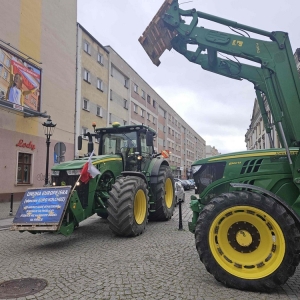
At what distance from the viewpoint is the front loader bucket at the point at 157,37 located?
221 inches

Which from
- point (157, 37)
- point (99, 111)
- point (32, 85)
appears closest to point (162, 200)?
point (157, 37)

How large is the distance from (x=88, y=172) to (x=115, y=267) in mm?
2540

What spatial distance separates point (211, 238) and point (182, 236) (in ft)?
10.6

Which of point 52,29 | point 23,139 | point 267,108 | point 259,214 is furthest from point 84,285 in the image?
point 52,29

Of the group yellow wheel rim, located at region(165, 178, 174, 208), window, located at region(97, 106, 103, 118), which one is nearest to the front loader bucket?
yellow wheel rim, located at region(165, 178, 174, 208)

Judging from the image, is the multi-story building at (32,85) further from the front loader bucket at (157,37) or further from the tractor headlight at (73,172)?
the front loader bucket at (157,37)

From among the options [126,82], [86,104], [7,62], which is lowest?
[7,62]

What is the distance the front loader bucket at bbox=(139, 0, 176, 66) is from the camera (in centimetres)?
563

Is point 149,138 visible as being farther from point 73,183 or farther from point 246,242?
point 246,242

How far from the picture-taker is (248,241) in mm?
4133

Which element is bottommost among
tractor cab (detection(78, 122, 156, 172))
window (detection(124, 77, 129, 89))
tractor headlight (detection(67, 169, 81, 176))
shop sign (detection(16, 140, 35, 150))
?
tractor headlight (detection(67, 169, 81, 176))

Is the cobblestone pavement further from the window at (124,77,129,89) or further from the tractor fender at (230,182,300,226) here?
the window at (124,77,129,89)

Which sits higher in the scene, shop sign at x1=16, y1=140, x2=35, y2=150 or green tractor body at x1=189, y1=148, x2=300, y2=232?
shop sign at x1=16, y1=140, x2=35, y2=150

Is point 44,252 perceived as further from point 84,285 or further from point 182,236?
point 182,236
